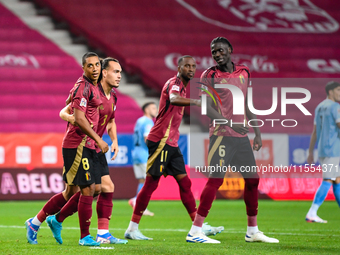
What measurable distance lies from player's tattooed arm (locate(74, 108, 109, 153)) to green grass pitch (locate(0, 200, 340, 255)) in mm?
964

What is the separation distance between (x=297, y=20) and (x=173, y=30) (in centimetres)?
437

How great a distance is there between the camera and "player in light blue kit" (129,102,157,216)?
9531 millimetres

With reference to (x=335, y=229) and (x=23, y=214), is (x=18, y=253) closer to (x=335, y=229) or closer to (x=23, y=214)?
(x=335, y=229)

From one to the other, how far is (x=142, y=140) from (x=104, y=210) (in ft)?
15.5

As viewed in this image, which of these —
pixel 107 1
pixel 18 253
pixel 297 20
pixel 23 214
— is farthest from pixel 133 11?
pixel 18 253

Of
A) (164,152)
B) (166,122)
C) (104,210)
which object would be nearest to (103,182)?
(104,210)

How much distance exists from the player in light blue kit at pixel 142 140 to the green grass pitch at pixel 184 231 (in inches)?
27.4

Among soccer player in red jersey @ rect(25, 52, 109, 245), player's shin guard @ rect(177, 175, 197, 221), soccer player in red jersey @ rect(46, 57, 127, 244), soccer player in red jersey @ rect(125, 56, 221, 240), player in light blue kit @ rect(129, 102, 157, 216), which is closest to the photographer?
soccer player in red jersey @ rect(25, 52, 109, 245)

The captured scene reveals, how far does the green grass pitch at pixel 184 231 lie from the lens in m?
4.76

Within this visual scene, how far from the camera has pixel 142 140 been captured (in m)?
9.98

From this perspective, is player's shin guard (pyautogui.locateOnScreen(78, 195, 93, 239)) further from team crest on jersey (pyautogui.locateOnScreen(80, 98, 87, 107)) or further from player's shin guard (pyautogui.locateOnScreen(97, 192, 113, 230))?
team crest on jersey (pyautogui.locateOnScreen(80, 98, 87, 107))

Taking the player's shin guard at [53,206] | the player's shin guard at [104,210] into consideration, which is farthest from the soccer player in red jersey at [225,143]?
the player's shin guard at [53,206]

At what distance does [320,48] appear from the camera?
58.1 ft

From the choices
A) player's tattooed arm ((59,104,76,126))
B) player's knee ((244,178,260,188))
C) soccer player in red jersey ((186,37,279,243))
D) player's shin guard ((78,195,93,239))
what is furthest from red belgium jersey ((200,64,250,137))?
player's shin guard ((78,195,93,239))
